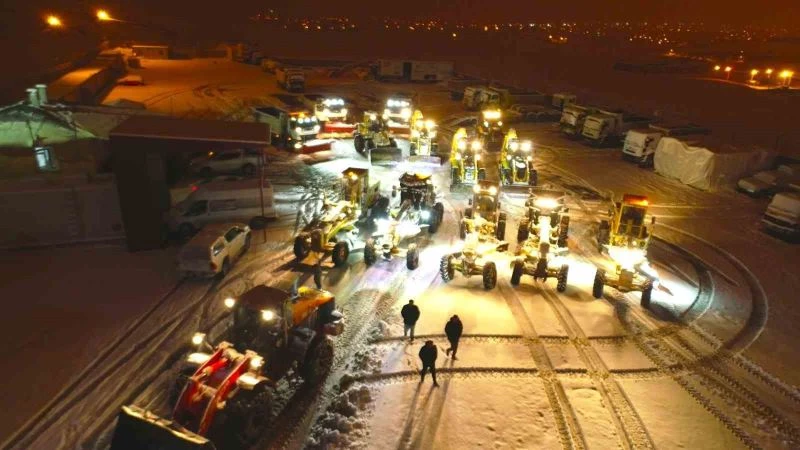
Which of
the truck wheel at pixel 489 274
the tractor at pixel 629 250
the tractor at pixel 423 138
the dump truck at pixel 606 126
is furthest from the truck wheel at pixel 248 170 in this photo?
the dump truck at pixel 606 126

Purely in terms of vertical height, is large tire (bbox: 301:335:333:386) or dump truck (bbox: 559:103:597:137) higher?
dump truck (bbox: 559:103:597:137)

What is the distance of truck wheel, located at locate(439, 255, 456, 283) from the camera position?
48.8 ft

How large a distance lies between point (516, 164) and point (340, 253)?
1022cm

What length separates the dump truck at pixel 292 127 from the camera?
2709 cm

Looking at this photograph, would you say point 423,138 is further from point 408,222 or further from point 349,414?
point 349,414

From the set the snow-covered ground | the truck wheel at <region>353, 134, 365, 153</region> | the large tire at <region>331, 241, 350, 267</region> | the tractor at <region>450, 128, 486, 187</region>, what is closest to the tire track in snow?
the snow-covered ground

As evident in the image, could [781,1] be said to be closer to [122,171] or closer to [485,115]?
[485,115]

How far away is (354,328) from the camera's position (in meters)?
12.8

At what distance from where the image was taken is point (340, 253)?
15633 millimetres

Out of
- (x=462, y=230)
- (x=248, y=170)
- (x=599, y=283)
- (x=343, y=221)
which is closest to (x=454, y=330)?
(x=599, y=283)

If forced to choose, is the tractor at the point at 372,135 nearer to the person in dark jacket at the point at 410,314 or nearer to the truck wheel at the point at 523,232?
the truck wheel at the point at 523,232

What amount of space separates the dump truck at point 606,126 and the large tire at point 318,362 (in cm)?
2484

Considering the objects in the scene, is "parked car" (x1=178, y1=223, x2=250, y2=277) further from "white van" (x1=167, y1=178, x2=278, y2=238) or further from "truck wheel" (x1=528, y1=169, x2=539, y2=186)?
"truck wheel" (x1=528, y1=169, x2=539, y2=186)

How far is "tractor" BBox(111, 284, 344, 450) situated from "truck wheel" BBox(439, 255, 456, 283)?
4299 mm
